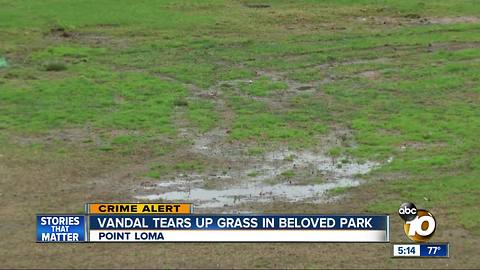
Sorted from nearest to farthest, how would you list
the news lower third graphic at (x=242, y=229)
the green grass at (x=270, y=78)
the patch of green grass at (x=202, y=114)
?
the news lower third graphic at (x=242, y=229) → the green grass at (x=270, y=78) → the patch of green grass at (x=202, y=114)

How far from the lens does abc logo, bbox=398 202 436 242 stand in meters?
17.6

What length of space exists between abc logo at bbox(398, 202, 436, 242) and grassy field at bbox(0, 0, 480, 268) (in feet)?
1.70

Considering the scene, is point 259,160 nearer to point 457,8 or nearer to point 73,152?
point 73,152

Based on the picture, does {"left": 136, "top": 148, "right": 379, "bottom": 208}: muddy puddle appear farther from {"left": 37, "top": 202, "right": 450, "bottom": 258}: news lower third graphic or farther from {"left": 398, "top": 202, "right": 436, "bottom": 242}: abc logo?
{"left": 398, "top": 202, "right": 436, "bottom": 242}: abc logo

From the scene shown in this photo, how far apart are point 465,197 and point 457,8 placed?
22463mm

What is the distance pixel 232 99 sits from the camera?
28438 mm

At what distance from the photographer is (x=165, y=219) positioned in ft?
58.5

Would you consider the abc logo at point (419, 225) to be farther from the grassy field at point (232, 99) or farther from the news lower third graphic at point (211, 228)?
the grassy field at point (232, 99)

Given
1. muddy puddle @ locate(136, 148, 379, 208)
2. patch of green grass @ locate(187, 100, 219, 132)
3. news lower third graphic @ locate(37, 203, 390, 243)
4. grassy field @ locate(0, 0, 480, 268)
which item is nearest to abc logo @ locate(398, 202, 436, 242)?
news lower third graphic @ locate(37, 203, 390, 243)

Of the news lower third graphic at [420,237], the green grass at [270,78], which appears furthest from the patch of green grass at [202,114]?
the news lower third graphic at [420,237]

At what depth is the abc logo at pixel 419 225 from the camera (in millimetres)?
17578

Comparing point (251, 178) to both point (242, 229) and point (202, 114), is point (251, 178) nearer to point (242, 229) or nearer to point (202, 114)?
point (242, 229)

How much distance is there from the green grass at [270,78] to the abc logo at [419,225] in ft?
3.98

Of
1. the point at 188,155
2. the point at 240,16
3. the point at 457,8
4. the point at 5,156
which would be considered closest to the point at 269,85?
the point at 188,155
